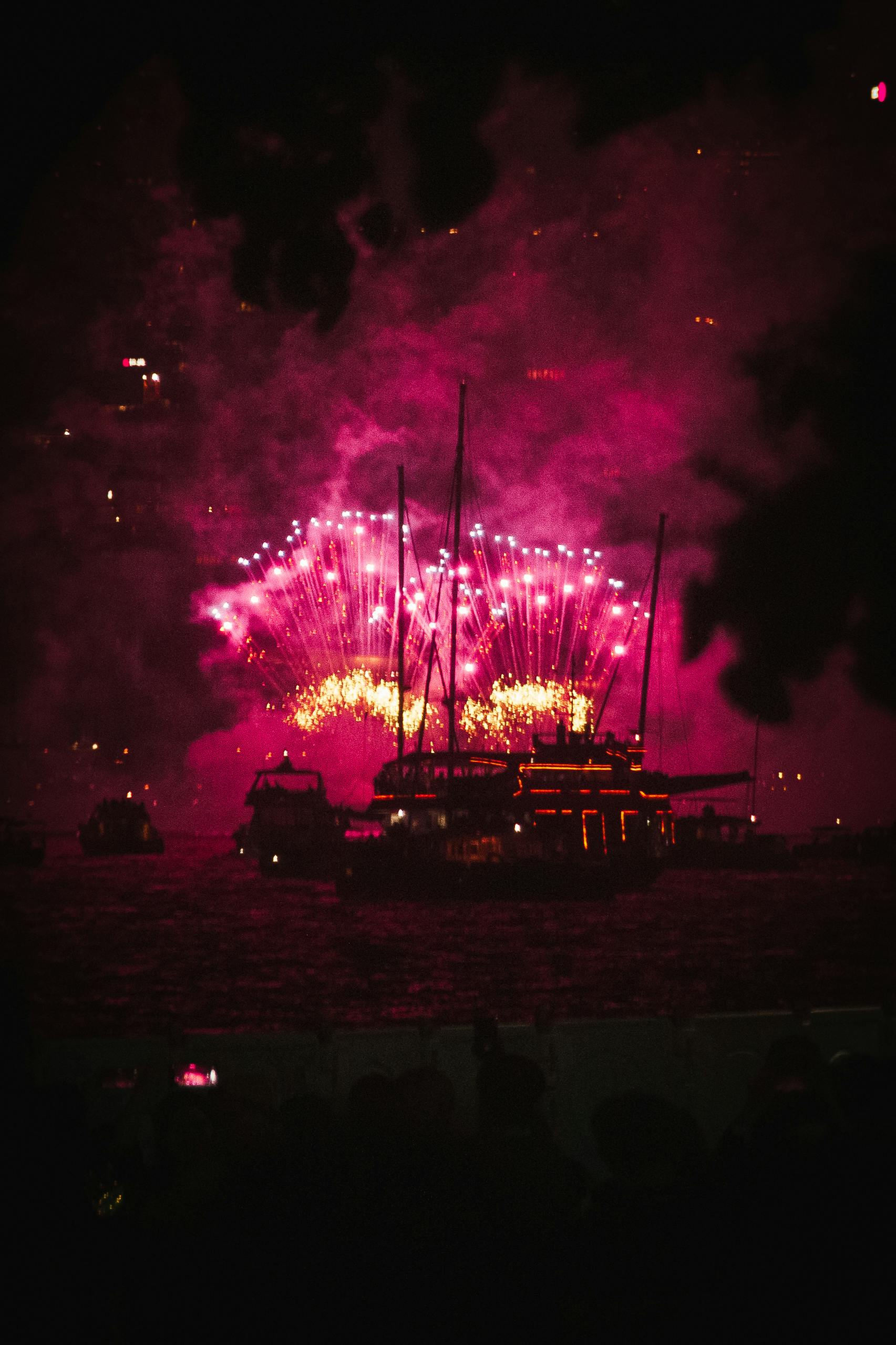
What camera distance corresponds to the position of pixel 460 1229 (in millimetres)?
2309

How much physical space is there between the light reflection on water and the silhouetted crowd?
24.3 ft

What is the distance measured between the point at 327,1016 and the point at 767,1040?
739cm

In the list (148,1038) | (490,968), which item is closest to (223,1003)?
(490,968)

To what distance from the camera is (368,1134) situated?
8.20 feet

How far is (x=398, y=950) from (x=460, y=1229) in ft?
39.5

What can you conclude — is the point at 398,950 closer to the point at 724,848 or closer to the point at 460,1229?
the point at 724,848

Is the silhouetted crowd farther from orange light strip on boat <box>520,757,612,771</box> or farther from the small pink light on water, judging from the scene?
orange light strip on boat <box>520,757,612,771</box>

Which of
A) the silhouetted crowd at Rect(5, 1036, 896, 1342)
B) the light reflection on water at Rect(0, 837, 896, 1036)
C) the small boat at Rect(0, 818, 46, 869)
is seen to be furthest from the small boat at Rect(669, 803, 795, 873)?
the silhouetted crowd at Rect(5, 1036, 896, 1342)

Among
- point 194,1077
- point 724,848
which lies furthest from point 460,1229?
point 724,848

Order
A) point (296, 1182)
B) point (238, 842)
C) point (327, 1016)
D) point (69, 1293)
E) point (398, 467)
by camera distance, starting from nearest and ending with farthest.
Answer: point (69, 1293), point (296, 1182), point (398, 467), point (327, 1016), point (238, 842)

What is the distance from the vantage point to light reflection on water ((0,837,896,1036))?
11.7 m

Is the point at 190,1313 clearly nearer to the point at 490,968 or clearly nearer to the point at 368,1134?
the point at 368,1134

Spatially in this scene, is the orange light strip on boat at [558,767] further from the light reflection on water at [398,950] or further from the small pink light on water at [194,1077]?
the small pink light on water at [194,1077]

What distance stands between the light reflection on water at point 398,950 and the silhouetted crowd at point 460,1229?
740cm
